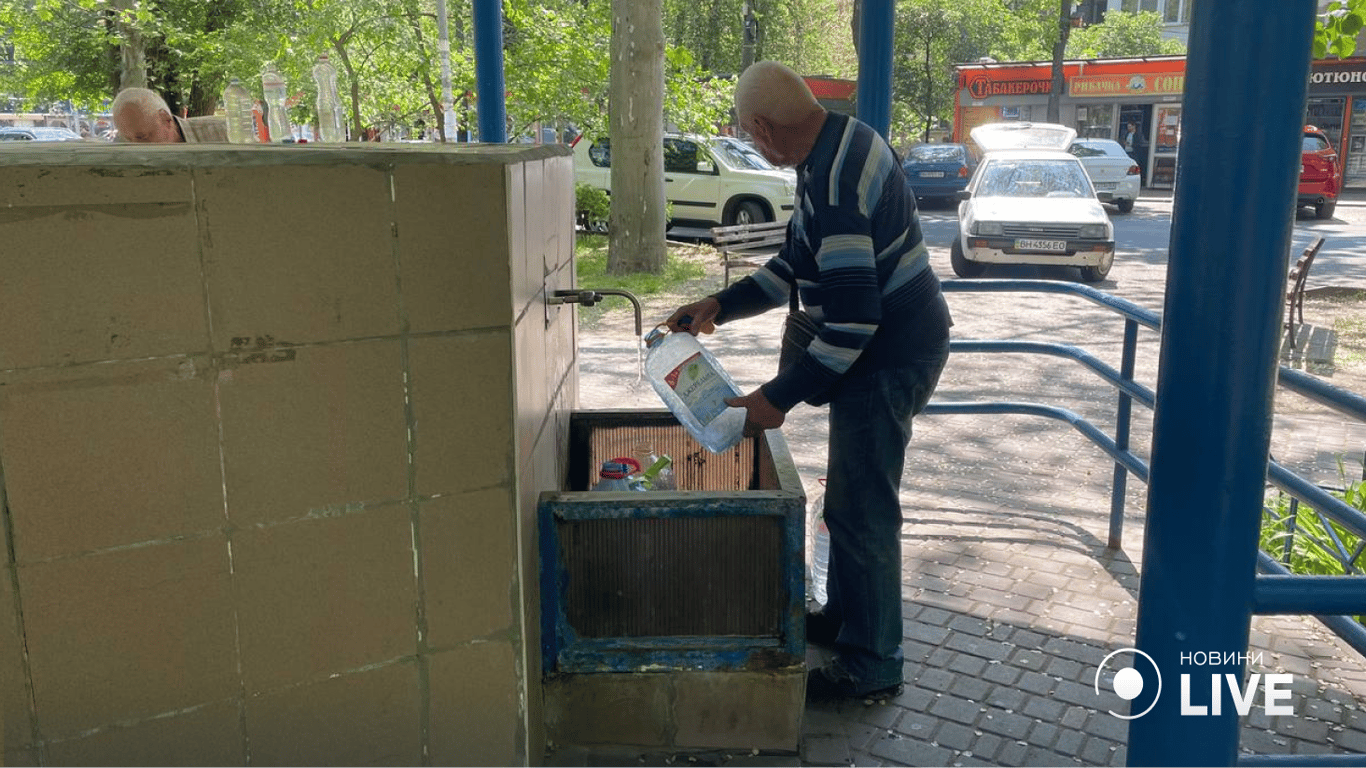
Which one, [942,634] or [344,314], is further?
[942,634]

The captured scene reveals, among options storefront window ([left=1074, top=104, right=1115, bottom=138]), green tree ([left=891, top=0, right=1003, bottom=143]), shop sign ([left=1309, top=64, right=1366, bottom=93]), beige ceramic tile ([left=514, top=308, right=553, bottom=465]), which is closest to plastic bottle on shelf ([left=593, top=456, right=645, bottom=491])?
beige ceramic tile ([left=514, top=308, right=553, bottom=465])

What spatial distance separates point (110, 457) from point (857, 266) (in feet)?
6.28

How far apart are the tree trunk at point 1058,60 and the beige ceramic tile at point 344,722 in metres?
29.6

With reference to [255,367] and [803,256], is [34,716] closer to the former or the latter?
[255,367]

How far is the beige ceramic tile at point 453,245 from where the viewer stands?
2.20m

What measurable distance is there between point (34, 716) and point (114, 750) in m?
0.15

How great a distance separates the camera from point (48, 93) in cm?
2319

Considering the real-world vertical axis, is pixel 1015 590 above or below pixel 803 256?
below

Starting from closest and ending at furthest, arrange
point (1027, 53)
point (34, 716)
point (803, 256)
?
1. point (34, 716)
2. point (803, 256)
3. point (1027, 53)

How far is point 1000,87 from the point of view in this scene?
32312 millimetres

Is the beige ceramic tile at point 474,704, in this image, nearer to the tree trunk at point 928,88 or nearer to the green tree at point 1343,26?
the green tree at point 1343,26

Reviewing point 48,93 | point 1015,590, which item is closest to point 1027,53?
point 48,93

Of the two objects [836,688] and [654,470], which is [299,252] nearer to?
[654,470]

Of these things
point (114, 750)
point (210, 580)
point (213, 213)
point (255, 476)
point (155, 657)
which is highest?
point (213, 213)
